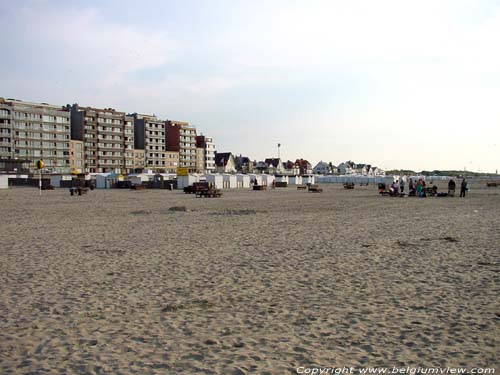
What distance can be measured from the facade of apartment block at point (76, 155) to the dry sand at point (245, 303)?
94942mm

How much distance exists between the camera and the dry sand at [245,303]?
4.87 meters

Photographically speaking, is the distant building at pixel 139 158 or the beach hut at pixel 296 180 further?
the distant building at pixel 139 158

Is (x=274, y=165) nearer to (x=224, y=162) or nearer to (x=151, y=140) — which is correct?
(x=224, y=162)

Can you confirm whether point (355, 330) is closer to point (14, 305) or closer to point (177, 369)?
point (177, 369)

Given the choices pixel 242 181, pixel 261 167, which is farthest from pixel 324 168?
pixel 242 181

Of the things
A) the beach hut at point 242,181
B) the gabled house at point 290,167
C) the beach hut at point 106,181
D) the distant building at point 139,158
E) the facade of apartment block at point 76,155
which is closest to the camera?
the beach hut at point 106,181

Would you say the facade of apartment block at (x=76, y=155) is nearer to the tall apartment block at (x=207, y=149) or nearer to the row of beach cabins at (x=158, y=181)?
the row of beach cabins at (x=158, y=181)

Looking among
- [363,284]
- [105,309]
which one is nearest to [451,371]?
[363,284]

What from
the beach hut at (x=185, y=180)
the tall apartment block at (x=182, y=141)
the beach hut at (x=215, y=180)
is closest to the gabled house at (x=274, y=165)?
the tall apartment block at (x=182, y=141)

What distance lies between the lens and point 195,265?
32.0ft

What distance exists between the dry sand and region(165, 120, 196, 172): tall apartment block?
115794mm

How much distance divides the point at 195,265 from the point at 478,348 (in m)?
5.93

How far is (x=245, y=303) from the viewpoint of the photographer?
6883 mm

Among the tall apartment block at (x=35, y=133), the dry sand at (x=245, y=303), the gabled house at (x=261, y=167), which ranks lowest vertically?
the dry sand at (x=245, y=303)
